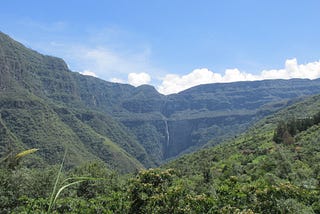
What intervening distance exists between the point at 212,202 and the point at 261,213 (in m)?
3.26

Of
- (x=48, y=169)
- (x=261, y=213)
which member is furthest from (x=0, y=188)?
(x=261, y=213)

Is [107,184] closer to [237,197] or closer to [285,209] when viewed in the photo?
[237,197]

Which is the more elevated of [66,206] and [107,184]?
[66,206]

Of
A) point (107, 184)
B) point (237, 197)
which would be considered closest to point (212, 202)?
point (237, 197)

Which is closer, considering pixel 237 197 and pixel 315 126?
pixel 237 197

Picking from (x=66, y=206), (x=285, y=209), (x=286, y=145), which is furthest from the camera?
(x=286, y=145)

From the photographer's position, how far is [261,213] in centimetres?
2152

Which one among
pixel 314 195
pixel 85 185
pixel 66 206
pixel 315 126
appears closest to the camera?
pixel 314 195

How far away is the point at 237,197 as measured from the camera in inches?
978

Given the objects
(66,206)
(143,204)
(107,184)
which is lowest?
(107,184)

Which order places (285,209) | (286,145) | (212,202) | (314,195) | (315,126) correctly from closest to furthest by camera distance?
(285,209) < (212,202) < (314,195) < (286,145) < (315,126)

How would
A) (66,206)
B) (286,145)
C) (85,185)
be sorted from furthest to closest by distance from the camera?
1. (286,145)
2. (85,185)
3. (66,206)

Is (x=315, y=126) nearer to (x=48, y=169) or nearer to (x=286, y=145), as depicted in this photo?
(x=286, y=145)

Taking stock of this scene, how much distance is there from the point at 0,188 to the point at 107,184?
1781cm
